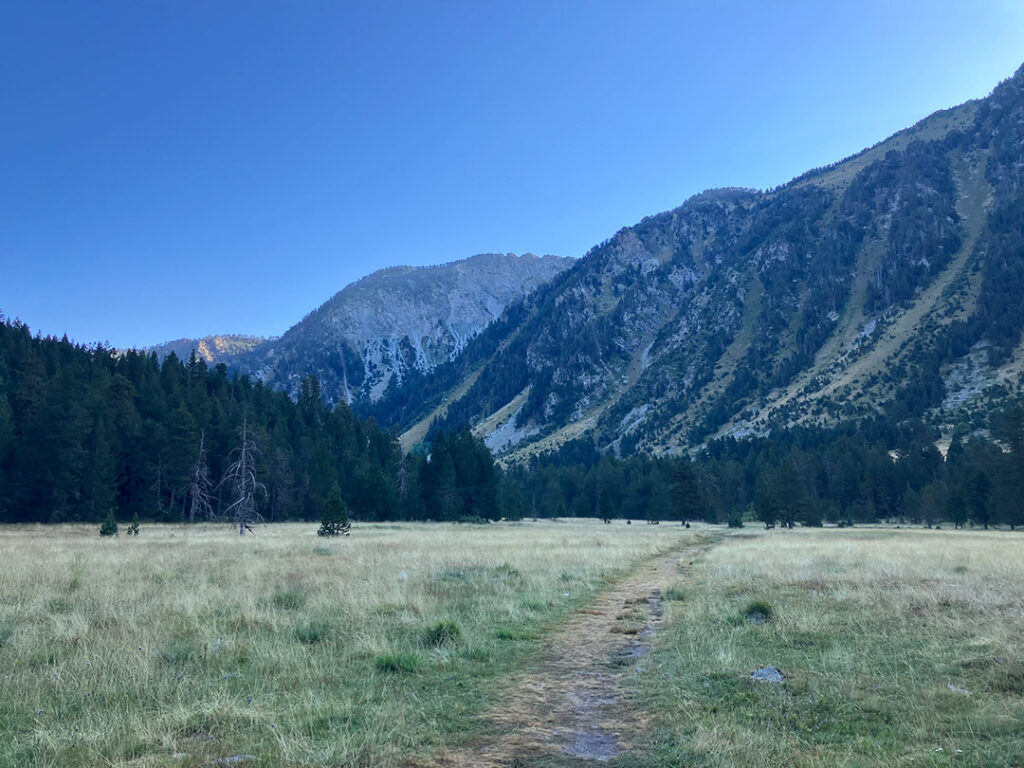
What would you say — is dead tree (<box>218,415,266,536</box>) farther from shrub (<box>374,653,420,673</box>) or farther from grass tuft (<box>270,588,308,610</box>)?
shrub (<box>374,653,420,673</box>)

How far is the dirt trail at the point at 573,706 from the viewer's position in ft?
19.1

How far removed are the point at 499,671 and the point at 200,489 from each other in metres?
61.9

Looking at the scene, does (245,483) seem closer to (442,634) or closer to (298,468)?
(298,468)

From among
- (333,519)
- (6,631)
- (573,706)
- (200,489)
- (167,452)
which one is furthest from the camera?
(200,489)

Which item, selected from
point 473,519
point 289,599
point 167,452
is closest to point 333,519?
point 289,599

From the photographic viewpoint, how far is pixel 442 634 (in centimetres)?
1033

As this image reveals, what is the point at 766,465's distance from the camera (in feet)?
362

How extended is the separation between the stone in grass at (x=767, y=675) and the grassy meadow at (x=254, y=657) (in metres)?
3.59

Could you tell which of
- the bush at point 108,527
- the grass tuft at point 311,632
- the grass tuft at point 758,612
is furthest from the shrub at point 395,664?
the bush at point 108,527

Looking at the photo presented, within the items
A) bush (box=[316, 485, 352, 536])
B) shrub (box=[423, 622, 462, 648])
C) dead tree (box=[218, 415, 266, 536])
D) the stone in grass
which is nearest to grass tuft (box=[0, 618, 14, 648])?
shrub (box=[423, 622, 462, 648])

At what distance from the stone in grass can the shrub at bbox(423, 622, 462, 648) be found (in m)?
4.86

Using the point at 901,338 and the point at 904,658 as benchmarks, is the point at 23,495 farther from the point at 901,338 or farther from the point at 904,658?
the point at 901,338

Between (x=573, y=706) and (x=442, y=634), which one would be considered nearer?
(x=573, y=706)

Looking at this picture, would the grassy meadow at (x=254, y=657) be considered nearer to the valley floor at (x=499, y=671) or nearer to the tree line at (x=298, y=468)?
the valley floor at (x=499, y=671)
